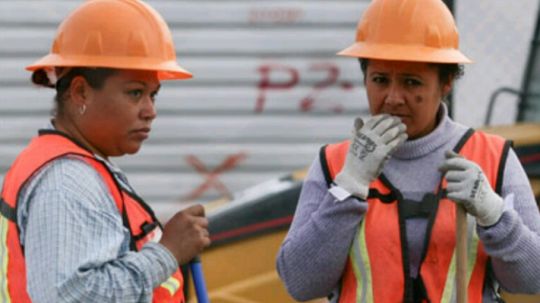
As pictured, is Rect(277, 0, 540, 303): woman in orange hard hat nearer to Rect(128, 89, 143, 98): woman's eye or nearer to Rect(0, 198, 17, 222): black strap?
Rect(128, 89, 143, 98): woman's eye

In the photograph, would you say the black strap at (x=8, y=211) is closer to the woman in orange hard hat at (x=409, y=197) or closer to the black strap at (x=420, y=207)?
the woman in orange hard hat at (x=409, y=197)

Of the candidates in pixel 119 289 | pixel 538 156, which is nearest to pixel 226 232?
pixel 538 156

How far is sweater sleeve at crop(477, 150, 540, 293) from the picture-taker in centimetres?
322

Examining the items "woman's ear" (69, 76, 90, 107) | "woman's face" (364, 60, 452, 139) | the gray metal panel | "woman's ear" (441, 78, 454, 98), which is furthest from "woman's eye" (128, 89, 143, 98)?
the gray metal panel

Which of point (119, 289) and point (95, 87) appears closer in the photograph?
point (119, 289)

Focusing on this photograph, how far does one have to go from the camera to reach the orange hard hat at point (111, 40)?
3.08 metres

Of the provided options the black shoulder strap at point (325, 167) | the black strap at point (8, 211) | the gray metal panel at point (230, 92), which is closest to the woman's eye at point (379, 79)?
the black shoulder strap at point (325, 167)

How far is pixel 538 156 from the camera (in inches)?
206

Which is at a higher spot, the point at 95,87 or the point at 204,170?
the point at 95,87

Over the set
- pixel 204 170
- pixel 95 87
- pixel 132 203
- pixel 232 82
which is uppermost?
pixel 95 87

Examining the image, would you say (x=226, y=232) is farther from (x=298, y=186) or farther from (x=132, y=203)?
(x=132, y=203)

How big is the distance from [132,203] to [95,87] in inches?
11.8

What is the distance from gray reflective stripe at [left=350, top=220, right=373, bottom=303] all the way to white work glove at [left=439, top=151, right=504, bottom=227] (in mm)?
272

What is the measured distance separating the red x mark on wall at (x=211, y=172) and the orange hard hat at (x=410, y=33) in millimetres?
4672
